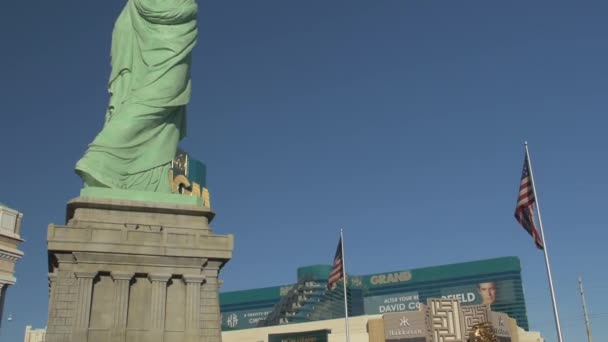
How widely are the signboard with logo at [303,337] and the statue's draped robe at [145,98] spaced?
5541 centimetres

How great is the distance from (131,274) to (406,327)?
179 feet

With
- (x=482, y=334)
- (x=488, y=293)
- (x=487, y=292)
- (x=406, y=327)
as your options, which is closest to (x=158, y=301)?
(x=482, y=334)

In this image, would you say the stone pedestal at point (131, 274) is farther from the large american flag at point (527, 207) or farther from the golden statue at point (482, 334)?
the golden statue at point (482, 334)

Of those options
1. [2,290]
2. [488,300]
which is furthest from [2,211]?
[488,300]

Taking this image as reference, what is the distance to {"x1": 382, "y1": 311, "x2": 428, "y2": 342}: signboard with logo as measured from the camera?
70938 millimetres

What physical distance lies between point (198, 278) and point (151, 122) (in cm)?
723

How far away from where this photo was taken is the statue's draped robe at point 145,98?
25125 millimetres

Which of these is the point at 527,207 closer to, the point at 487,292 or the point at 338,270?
the point at 338,270

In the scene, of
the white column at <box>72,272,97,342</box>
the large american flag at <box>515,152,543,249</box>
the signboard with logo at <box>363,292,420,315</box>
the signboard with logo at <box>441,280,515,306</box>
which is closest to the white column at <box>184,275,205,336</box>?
the white column at <box>72,272,97,342</box>

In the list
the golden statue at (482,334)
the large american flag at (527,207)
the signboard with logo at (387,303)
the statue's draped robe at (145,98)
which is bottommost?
the golden statue at (482,334)

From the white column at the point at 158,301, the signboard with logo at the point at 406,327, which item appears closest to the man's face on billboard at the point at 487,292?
the signboard with logo at the point at 406,327

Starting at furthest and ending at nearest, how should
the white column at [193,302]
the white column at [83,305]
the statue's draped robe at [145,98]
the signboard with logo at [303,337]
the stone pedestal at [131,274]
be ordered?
the signboard with logo at [303,337] < the statue's draped robe at [145,98] < the white column at [193,302] < the stone pedestal at [131,274] < the white column at [83,305]

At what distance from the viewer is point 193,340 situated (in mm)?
22172

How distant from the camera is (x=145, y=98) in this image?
86.4 feet
